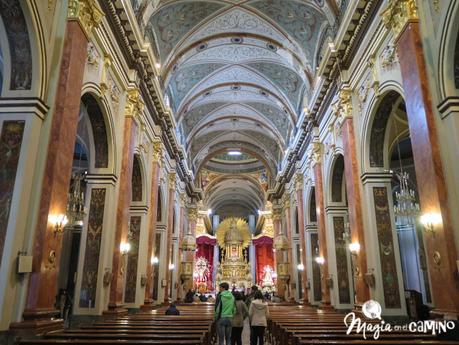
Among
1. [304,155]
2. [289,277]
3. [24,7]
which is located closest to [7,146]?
[24,7]

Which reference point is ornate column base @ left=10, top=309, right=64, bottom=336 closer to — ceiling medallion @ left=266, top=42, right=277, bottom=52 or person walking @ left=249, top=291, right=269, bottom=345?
person walking @ left=249, top=291, right=269, bottom=345

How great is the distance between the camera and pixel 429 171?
5914 mm

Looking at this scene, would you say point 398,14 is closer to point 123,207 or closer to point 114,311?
point 123,207

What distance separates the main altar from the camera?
114 ft

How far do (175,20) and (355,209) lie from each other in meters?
8.33

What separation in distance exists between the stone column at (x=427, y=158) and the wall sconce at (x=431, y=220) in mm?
36

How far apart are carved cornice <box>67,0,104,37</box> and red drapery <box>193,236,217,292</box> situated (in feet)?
90.0

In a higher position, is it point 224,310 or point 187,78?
point 187,78

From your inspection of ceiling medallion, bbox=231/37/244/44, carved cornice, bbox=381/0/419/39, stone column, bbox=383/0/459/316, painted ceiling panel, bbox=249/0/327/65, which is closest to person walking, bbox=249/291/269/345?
stone column, bbox=383/0/459/316

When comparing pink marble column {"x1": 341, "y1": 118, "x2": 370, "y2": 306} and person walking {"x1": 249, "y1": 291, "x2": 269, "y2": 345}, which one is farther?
pink marble column {"x1": 341, "y1": 118, "x2": 370, "y2": 306}

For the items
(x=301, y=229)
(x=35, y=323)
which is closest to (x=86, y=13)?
(x=35, y=323)

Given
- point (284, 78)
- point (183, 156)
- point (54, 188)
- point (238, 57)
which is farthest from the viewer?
point (183, 156)

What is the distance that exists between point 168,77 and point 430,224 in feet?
36.2

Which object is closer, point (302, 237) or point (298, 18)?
point (298, 18)
